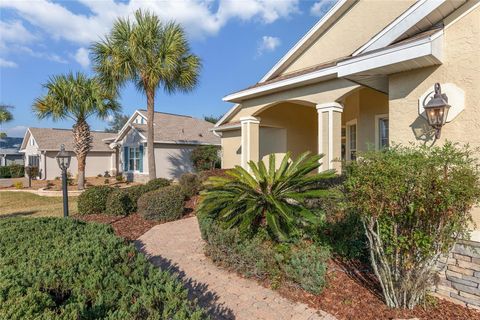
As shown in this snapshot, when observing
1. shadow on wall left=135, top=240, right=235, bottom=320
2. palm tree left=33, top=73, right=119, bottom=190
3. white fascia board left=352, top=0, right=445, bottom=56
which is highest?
palm tree left=33, top=73, right=119, bottom=190

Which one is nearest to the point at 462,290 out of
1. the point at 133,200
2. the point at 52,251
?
the point at 52,251

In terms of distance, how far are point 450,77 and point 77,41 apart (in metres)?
14.8

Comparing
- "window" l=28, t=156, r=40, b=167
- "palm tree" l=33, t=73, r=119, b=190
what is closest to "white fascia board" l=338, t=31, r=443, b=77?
"palm tree" l=33, t=73, r=119, b=190

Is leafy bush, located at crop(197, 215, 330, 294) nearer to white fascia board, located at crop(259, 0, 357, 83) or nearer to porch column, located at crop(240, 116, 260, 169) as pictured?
porch column, located at crop(240, 116, 260, 169)

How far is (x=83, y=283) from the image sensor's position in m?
2.94

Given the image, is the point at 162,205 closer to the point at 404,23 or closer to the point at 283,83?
the point at 283,83

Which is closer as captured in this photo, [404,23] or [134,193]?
[404,23]

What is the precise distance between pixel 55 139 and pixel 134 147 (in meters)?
10.1

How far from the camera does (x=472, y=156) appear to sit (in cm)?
387

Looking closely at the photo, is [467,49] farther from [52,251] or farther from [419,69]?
[52,251]

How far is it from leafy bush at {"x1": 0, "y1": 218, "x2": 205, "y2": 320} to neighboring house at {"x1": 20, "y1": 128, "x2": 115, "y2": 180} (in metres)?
22.3

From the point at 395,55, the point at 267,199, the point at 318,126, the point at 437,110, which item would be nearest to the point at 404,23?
the point at 395,55

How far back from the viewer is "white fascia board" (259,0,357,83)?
8.72 meters

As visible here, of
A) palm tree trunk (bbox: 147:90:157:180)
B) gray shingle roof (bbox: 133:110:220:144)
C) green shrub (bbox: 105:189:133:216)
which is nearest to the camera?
green shrub (bbox: 105:189:133:216)
